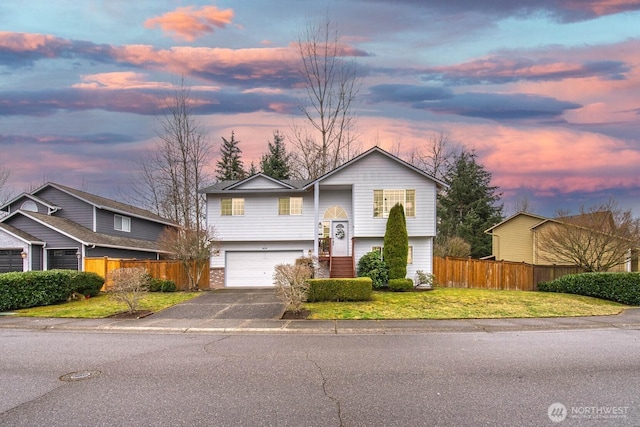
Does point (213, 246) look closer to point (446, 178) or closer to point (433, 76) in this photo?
point (433, 76)

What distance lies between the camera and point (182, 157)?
32.0 meters

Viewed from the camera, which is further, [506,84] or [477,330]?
[506,84]

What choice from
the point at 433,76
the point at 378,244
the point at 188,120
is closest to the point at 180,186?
the point at 188,120

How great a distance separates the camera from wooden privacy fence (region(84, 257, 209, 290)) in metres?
21.2

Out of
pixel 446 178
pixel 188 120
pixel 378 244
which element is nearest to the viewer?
pixel 378 244

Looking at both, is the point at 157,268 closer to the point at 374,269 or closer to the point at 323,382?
the point at 374,269

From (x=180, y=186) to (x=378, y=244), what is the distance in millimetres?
19760

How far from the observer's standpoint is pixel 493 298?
1719cm

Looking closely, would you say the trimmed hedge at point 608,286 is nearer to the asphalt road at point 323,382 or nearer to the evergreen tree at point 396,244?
the evergreen tree at point 396,244

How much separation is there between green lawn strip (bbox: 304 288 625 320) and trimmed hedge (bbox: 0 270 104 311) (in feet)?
35.0

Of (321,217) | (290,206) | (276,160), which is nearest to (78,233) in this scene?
(290,206)

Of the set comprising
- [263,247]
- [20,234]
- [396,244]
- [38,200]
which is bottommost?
[263,247]

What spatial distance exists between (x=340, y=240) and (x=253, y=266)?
551cm

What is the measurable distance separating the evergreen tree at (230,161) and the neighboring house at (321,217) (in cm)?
2541
